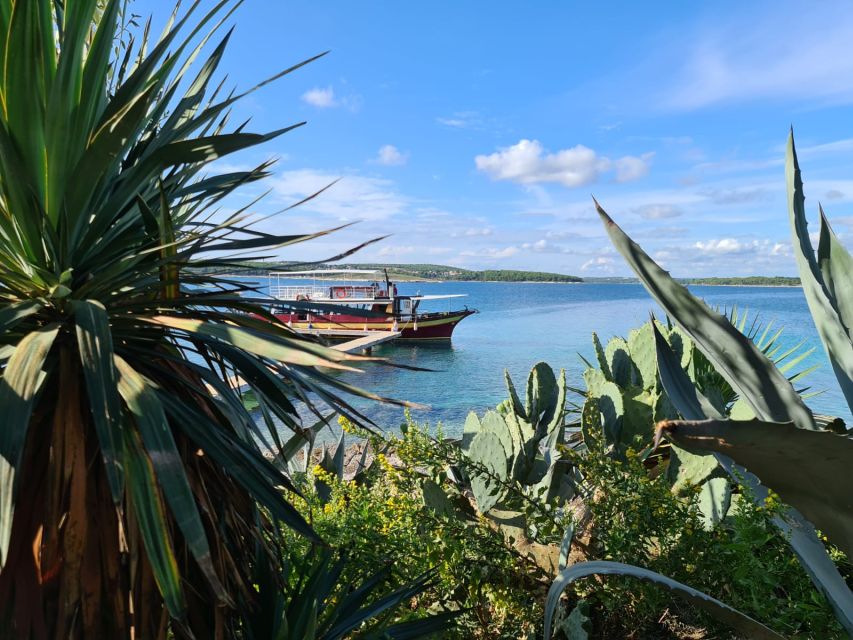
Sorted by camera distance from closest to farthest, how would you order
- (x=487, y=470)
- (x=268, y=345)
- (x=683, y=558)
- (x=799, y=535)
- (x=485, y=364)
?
(x=268, y=345) < (x=799, y=535) < (x=683, y=558) < (x=487, y=470) < (x=485, y=364)

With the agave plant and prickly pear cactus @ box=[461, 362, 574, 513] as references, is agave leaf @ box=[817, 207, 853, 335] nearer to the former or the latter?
the agave plant

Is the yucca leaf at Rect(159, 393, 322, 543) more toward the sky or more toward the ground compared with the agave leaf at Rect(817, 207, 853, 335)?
more toward the ground

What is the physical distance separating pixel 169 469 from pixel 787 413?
1.47m

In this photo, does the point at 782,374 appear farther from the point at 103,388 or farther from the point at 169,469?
the point at 103,388

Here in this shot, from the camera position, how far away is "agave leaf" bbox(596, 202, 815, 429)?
1459 millimetres

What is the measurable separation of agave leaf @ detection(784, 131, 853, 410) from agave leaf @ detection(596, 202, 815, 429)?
0.25 meters

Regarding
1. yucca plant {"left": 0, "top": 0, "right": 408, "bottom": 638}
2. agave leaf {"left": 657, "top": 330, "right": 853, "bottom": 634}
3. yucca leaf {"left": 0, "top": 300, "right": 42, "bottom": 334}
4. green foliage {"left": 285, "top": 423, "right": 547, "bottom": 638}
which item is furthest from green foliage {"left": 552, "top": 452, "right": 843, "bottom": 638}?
yucca leaf {"left": 0, "top": 300, "right": 42, "bottom": 334}

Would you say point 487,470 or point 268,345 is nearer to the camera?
point 268,345

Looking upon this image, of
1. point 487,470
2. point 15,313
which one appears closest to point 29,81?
point 15,313

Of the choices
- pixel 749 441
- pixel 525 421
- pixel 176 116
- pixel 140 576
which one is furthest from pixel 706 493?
pixel 176 116

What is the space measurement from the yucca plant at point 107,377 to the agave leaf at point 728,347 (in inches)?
32.0

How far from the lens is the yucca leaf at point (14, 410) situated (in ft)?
3.52

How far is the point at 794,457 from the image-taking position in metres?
1.06

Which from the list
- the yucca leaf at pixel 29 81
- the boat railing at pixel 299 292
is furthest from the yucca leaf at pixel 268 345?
the boat railing at pixel 299 292
